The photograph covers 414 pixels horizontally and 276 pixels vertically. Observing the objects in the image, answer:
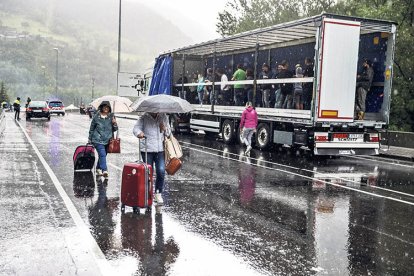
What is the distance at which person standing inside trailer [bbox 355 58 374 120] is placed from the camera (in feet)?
50.8

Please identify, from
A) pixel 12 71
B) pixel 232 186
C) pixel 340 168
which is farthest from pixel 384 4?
pixel 12 71

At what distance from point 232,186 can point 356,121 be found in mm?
6647

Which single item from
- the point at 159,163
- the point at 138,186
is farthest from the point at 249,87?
the point at 138,186

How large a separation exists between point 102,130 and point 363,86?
8.71m

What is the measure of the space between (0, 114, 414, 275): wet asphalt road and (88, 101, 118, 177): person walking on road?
589mm

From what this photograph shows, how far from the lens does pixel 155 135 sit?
8039mm

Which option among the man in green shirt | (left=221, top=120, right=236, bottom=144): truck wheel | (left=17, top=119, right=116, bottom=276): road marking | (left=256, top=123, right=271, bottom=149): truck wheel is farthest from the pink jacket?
(left=17, top=119, right=116, bottom=276): road marking

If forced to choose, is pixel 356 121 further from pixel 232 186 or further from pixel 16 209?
pixel 16 209

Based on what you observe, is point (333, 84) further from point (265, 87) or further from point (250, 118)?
point (265, 87)

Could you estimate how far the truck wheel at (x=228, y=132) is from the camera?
65.6 ft

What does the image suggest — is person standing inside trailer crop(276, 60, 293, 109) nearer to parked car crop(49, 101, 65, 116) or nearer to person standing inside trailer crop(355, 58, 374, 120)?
person standing inside trailer crop(355, 58, 374, 120)

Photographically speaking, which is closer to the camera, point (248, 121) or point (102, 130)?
point (102, 130)

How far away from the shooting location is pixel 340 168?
1377cm

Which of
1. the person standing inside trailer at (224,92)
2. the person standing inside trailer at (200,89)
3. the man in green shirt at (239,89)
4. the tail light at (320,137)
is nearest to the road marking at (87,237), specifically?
the tail light at (320,137)
